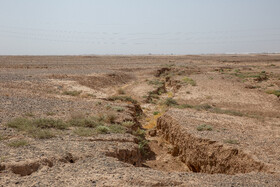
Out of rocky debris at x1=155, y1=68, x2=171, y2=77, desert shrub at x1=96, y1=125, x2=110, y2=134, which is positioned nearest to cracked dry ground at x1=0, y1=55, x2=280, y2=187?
desert shrub at x1=96, y1=125, x2=110, y2=134

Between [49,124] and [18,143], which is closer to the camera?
[18,143]

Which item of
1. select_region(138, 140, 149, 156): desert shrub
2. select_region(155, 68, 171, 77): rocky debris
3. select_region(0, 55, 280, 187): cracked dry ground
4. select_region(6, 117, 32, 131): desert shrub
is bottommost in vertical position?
select_region(138, 140, 149, 156): desert shrub

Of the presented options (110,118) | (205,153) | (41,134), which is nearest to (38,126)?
(41,134)

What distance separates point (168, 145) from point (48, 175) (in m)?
6.81

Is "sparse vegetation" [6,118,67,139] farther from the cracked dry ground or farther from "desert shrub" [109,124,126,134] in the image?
"desert shrub" [109,124,126,134]

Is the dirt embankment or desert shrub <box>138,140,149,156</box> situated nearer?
the dirt embankment

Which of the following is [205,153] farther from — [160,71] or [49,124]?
[160,71]

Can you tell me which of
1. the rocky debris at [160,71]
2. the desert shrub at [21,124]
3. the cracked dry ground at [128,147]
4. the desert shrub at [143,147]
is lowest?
the desert shrub at [143,147]

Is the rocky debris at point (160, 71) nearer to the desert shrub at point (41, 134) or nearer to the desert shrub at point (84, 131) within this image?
the desert shrub at point (84, 131)

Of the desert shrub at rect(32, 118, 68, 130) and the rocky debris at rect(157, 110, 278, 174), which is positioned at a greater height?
the desert shrub at rect(32, 118, 68, 130)

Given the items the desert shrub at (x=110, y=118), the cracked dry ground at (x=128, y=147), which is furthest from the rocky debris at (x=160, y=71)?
the desert shrub at (x=110, y=118)

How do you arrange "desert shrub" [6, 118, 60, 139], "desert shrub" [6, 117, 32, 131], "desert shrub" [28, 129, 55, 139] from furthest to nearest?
"desert shrub" [6, 117, 32, 131] → "desert shrub" [6, 118, 60, 139] → "desert shrub" [28, 129, 55, 139]

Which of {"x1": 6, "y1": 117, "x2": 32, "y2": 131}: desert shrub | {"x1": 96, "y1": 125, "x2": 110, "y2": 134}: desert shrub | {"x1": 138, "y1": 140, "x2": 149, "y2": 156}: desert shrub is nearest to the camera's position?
{"x1": 6, "y1": 117, "x2": 32, "y2": 131}: desert shrub

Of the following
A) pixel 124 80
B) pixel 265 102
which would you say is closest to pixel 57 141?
pixel 265 102
